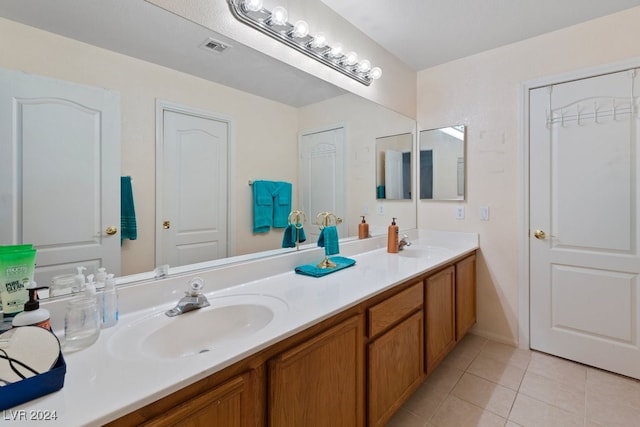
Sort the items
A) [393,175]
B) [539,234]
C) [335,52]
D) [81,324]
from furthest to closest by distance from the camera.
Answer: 1. [393,175]
2. [539,234]
3. [335,52]
4. [81,324]

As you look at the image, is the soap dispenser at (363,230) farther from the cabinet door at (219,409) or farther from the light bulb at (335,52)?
the cabinet door at (219,409)

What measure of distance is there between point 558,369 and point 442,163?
170 cm

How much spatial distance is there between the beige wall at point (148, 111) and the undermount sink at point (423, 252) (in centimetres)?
109

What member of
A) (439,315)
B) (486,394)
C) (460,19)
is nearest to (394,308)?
(439,315)

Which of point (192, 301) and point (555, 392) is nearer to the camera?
point (192, 301)

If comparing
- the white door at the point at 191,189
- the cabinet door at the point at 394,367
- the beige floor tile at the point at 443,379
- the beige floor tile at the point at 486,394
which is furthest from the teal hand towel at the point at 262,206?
the beige floor tile at the point at 486,394

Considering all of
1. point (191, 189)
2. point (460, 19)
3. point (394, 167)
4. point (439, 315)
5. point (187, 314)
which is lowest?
point (439, 315)

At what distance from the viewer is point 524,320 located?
2.30 metres

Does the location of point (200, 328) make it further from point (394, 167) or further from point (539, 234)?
point (539, 234)

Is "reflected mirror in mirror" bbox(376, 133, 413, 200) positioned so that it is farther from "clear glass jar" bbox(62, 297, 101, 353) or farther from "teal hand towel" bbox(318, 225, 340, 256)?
"clear glass jar" bbox(62, 297, 101, 353)

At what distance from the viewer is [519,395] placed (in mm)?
1777

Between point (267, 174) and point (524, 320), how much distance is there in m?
2.23

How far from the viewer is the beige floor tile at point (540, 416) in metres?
1.55

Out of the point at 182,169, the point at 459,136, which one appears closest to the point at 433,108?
the point at 459,136
